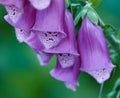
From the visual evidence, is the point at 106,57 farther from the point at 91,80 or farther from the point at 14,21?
the point at 91,80

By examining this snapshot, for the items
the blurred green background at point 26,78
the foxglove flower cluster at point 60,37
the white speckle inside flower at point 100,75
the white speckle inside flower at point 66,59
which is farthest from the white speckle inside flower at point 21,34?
the blurred green background at point 26,78

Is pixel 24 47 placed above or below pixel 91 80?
above

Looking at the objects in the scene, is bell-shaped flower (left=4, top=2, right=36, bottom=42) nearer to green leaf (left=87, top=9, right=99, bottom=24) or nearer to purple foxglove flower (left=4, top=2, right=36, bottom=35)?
purple foxglove flower (left=4, top=2, right=36, bottom=35)

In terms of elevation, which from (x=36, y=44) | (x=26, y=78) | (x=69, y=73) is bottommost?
(x=26, y=78)

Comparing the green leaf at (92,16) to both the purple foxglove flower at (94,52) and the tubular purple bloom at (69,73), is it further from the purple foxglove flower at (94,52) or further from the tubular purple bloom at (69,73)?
the tubular purple bloom at (69,73)

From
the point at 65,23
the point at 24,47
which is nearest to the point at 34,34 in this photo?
the point at 65,23

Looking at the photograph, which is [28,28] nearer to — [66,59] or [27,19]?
[27,19]

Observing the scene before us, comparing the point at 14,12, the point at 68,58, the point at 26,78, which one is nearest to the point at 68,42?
the point at 68,58

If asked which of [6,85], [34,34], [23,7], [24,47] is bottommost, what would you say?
[6,85]
